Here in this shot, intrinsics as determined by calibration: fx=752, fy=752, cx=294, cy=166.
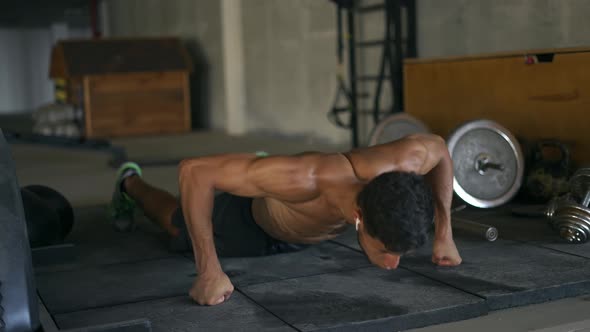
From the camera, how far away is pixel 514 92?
Answer: 4.63m

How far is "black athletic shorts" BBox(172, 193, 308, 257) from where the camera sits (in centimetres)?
312

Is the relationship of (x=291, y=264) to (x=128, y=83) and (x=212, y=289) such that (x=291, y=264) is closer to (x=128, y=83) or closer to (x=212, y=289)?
(x=212, y=289)

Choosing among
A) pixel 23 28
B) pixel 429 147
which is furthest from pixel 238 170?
pixel 23 28

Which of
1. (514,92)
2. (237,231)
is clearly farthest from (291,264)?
(514,92)

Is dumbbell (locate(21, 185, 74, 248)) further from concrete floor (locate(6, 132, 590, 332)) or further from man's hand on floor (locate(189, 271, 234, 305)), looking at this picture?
concrete floor (locate(6, 132, 590, 332))

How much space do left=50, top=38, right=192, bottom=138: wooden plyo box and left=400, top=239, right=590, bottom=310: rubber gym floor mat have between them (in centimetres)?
745

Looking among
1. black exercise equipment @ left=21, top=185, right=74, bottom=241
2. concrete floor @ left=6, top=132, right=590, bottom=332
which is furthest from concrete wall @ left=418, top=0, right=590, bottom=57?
black exercise equipment @ left=21, top=185, right=74, bottom=241

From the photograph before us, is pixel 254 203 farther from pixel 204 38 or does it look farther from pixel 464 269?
pixel 204 38

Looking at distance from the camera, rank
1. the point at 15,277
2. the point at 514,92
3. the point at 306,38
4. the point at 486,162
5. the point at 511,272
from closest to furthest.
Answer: the point at 15,277, the point at 511,272, the point at 486,162, the point at 514,92, the point at 306,38

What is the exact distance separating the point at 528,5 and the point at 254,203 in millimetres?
2929

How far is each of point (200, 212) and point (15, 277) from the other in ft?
2.09

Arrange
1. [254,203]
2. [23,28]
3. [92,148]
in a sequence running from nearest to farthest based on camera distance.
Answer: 1. [254,203]
2. [92,148]
3. [23,28]

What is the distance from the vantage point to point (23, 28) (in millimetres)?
21578

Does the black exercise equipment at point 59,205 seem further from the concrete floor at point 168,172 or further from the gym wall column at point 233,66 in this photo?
the gym wall column at point 233,66
